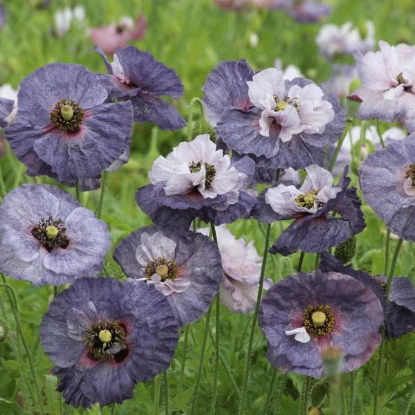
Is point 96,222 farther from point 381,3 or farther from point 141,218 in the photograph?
point 381,3

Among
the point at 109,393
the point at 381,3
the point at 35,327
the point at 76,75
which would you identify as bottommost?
the point at 381,3

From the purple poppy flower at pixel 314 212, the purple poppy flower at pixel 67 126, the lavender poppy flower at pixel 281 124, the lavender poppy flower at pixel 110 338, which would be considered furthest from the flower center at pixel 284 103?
the lavender poppy flower at pixel 110 338

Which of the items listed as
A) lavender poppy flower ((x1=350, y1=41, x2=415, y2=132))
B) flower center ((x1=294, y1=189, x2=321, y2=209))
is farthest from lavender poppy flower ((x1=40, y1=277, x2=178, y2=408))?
lavender poppy flower ((x1=350, y1=41, x2=415, y2=132))

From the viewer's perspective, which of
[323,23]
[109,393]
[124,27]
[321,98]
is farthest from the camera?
[323,23]

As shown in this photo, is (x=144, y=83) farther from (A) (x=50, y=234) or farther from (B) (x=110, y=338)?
(B) (x=110, y=338)

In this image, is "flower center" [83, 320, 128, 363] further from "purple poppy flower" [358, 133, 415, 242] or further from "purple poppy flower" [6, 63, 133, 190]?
"purple poppy flower" [358, 133, 415, 242]

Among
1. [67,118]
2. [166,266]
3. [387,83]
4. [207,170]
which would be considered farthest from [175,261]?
[387,83]

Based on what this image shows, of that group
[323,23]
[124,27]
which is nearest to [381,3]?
[323,23]
